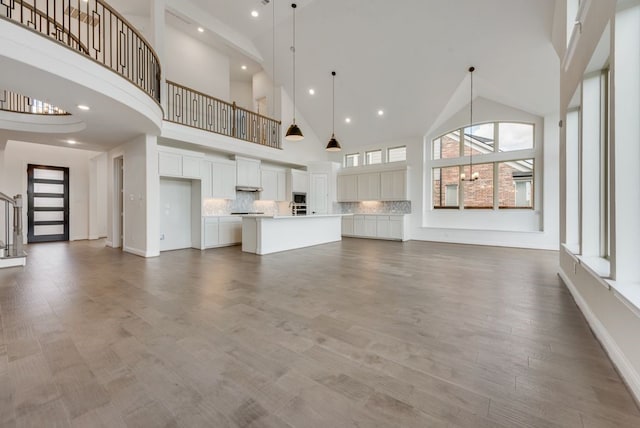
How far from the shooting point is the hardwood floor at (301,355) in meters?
1.41

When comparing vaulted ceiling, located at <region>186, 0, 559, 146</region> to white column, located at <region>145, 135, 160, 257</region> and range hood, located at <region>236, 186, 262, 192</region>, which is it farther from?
white column, located at <region>145, 135, 160, 257</region>

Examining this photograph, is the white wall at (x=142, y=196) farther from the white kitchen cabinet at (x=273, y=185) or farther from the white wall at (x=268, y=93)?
the white wall at (x=268, y=93)

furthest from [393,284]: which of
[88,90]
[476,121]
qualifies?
[476,121]

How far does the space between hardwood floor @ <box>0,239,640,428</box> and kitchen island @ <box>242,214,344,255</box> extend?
7.77 feet

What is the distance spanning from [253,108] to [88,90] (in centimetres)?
710

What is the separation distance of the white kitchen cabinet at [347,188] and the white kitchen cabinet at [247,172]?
3522mm

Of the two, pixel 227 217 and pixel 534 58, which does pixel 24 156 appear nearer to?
pixel 227 217

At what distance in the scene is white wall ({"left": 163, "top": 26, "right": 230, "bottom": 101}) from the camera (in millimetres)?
7905

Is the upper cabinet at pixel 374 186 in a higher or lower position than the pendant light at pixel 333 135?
lower

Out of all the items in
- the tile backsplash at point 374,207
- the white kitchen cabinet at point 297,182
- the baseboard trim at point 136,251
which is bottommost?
the baseboard trim at point 136,251

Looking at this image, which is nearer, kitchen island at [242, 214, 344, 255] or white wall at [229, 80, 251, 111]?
kitchen island at [242, 214, 344, 255]

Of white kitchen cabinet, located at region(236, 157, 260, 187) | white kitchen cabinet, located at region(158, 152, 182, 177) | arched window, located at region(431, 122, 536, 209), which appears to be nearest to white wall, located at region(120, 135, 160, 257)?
white kitchen cabinet, located at region(158, 152, 182, 177)

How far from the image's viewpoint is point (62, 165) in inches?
347

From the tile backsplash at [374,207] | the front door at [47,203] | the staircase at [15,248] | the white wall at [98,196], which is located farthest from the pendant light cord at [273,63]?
the front door at [47,203]
